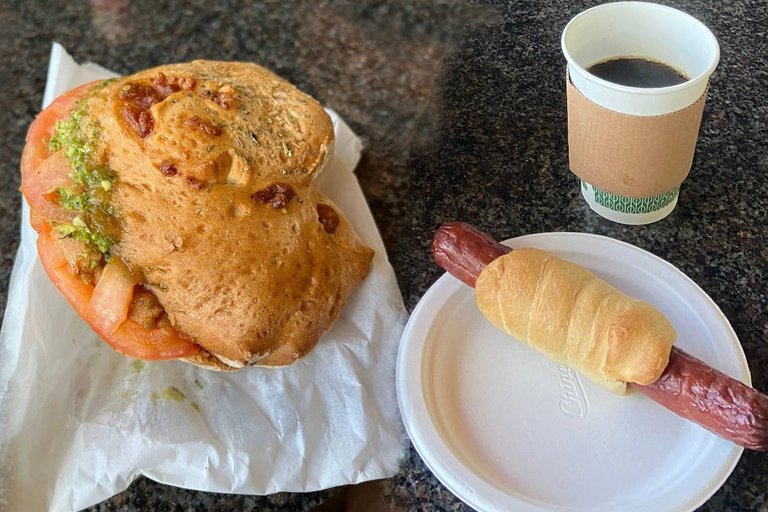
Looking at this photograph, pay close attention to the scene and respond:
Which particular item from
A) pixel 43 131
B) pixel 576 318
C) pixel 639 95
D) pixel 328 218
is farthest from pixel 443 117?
pixel 43 131

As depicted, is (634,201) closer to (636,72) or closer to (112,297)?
(636,72)

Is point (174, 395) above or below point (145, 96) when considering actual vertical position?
below

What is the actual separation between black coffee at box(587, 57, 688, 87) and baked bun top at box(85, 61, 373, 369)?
48cm

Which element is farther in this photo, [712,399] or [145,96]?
[145,96]

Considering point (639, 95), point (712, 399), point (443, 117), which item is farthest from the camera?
point (443, 117)

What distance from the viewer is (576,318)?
0.89 m

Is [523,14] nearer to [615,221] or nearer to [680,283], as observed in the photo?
[615,221]

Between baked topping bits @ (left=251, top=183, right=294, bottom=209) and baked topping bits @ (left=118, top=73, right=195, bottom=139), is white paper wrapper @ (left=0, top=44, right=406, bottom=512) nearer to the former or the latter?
baked topping bits @ (left=251, top=183, right=294, bottom=209)

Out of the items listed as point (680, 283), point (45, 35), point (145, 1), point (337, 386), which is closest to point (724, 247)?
point (680, 283)

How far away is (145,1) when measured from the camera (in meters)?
1.84

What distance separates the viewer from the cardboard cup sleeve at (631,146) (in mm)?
953

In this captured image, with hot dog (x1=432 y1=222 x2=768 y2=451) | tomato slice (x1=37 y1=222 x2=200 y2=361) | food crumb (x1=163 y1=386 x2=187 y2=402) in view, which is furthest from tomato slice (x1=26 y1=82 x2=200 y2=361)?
hot dog (x1=432 y1=222 x2=768 y2=451)

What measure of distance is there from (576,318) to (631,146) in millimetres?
293

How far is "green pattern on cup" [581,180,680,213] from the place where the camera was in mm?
1127
